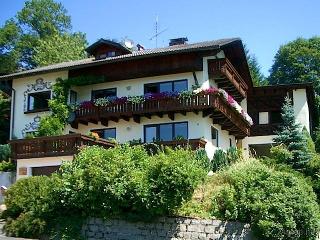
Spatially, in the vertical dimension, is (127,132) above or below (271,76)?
below

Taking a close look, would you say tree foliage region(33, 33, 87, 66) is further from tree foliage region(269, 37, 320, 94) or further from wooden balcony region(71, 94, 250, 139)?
tree foliage region(269, 37, 320, 94)

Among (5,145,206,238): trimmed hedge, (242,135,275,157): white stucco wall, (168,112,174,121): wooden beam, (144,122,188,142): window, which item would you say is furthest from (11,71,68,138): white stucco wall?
(5,145,206,238): trimmed hedge

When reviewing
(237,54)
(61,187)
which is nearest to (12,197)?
(61,187)

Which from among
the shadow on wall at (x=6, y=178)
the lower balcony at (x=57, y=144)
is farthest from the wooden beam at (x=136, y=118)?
the shadow on wall at (x=6, y=178)

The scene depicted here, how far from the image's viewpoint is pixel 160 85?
27.8 metres

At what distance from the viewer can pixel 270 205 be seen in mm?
14227

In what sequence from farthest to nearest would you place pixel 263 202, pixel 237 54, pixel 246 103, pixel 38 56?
pixel 38 56 < pixel 246 103 < pixel 237 54 < pixel 263 202

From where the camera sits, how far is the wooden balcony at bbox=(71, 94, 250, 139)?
25.0 metres

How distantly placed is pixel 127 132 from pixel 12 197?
460 inches

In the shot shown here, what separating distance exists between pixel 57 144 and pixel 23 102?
9.34 meters

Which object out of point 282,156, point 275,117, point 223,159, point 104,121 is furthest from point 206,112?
point 275,117

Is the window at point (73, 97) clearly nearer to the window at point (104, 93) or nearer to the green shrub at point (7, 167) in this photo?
the window at point (104, 93)

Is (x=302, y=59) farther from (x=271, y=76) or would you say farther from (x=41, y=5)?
(x=41, y=5)

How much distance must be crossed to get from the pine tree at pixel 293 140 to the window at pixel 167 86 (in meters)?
6.35
